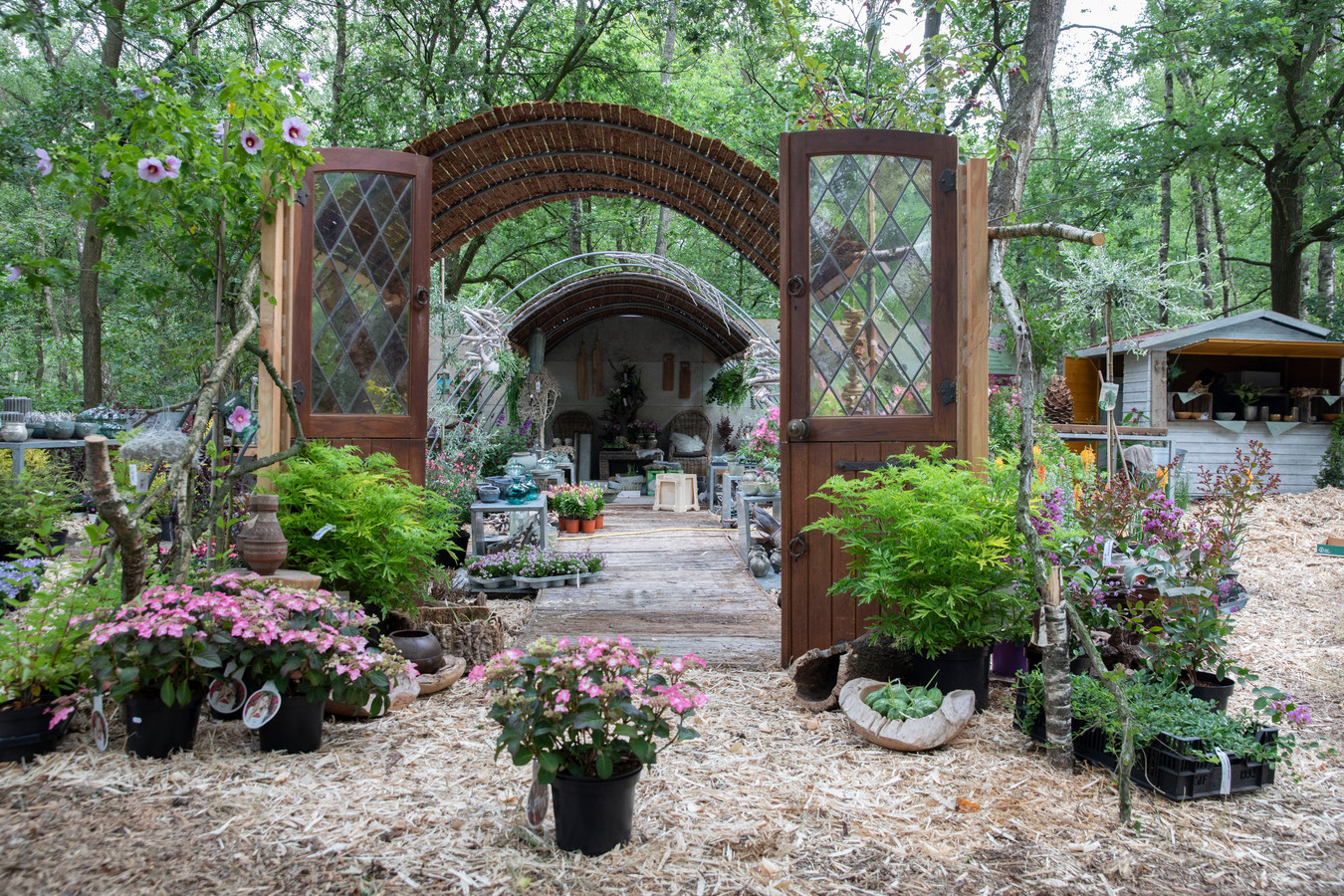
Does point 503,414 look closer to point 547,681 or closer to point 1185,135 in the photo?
point 547,681

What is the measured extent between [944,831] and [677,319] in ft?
41.6

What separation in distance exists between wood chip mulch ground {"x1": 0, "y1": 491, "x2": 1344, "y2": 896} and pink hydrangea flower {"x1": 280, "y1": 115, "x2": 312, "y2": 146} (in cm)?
258

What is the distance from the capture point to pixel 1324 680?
4.10m

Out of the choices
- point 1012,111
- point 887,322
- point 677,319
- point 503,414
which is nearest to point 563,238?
point 677,319

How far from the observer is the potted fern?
3215 millimetres

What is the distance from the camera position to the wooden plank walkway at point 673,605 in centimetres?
466

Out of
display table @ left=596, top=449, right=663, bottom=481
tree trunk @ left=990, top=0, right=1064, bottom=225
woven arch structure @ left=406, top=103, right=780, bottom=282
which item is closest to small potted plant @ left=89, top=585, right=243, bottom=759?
woven arch structure @ left=406, top=103, right=780, bottom=282

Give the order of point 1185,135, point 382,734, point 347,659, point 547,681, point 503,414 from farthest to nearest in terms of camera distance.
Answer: point 1185,135 < point 503,414 < point 382,734 < point 347,659 < point 547,681

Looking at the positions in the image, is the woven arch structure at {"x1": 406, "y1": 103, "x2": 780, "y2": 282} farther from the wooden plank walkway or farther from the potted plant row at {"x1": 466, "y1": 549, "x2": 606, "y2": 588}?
the potted plant row at {"x1": 466, "y1": 549, "x2": 606, "y2": 588}

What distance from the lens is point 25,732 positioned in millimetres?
2705

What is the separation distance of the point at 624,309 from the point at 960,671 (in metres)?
12.2

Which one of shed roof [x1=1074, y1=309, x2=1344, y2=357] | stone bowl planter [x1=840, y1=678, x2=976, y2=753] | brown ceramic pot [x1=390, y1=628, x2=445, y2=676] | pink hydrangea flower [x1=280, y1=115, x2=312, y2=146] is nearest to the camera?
stone bowl planter [x1=840, y1=678, x2=976, y2=753]

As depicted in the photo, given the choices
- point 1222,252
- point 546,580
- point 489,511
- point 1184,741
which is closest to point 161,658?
point 1184,741

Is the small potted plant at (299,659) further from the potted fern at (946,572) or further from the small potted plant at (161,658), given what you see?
the potted fern at (946,572)
